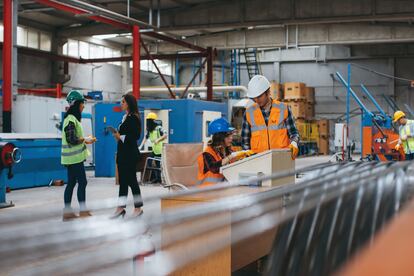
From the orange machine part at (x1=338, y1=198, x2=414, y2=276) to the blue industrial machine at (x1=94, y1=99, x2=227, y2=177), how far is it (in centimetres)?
1083

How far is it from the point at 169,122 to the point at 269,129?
832 cm

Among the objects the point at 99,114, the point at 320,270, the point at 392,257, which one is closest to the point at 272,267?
the point at 320,270

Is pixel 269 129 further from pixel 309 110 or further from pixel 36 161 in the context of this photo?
pixel 309 110

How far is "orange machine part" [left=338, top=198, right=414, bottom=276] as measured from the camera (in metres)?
0.75

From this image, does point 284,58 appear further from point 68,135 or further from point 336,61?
point 68,135

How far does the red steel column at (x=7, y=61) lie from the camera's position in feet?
30.2

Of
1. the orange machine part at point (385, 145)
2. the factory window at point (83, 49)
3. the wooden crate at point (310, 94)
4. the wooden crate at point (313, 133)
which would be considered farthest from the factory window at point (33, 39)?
the orange machine part at point (385, 145)

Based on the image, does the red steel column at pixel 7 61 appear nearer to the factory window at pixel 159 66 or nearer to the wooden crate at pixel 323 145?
the factory window at pixel 159 66

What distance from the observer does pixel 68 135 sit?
569 cm

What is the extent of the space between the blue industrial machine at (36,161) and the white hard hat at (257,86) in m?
5.79

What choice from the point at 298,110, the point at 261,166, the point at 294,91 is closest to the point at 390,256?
the point at 261,166

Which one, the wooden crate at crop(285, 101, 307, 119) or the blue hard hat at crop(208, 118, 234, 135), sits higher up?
the wooden crate at crop(285, 101, 307, 119)

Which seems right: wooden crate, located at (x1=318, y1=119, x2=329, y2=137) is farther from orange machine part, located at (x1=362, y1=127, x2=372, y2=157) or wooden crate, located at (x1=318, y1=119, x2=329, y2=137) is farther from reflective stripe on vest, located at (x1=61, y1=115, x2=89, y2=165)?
reflective stripe on vest, located at (x1=61, y1=115, x2=89, y2=165)

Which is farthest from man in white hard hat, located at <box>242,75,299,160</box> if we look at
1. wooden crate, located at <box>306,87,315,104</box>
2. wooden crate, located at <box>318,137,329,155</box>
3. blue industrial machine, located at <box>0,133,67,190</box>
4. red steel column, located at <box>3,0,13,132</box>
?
wooden crate, located at <box>318,137,329,155</box>
